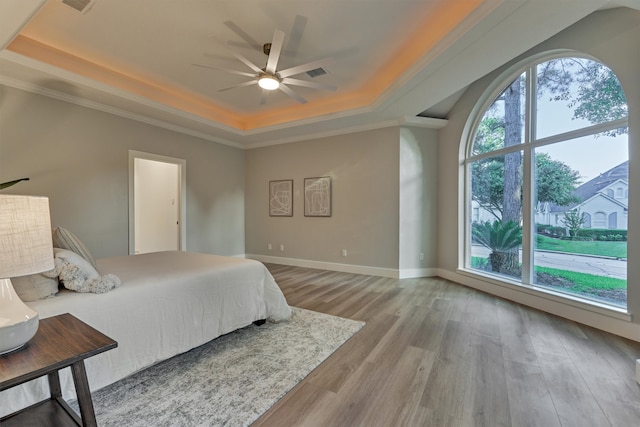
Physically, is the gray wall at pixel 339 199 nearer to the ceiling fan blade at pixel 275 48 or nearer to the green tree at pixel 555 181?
the green tree at pixel 555 181

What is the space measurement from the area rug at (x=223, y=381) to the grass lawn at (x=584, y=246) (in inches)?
103

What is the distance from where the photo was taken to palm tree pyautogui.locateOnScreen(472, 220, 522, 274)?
3.68m

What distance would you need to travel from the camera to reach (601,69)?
9.18 feet

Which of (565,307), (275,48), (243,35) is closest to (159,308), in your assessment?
(275,48)

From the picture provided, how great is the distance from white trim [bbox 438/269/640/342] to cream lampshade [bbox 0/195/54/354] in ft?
13.8

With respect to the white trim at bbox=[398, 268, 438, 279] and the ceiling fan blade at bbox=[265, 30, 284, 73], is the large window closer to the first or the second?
the white trim at bbox=[398, 268, 438, 279]

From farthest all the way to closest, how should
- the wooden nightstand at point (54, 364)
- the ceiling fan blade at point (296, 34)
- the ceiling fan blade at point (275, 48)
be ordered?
the ceiling fan blade at point (296, 34)
the ceiling fan blade at point (275, 48)
the wooden nightstand at point (54, 364)

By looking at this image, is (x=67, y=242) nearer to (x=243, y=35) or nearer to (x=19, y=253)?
(x=19, y=253)

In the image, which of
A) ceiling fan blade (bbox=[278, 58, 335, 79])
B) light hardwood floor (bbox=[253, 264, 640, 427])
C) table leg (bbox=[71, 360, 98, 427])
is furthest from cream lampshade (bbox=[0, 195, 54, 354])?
ceiling fan blade (bbox=[278, 58, 335, 79])

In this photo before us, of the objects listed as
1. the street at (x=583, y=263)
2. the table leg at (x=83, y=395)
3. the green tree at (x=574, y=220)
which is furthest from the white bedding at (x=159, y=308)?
the green tree at (x=574, y=220)

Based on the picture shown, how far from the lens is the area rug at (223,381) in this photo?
4.99ft

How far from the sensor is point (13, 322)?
104 centimetres

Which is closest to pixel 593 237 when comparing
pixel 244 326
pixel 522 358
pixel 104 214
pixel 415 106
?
pixel 522 358

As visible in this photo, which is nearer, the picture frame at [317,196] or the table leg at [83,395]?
the table leg at [83,395]
